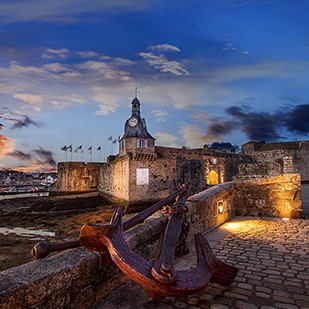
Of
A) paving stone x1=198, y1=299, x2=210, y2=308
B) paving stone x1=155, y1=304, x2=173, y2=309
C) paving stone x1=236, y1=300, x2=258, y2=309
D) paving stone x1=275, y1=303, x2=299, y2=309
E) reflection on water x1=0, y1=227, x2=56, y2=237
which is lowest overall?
reflection on water x1=0, y1=227, x2=56, y2=237

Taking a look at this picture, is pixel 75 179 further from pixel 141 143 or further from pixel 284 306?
pixel 284 306

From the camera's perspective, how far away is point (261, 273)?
2455 mm

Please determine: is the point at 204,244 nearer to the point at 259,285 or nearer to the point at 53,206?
the point at 259,285

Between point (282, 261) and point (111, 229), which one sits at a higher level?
point (111, 229)

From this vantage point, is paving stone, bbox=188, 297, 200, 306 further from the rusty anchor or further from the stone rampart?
the stone rampart

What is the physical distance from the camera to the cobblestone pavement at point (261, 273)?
1.89 metres

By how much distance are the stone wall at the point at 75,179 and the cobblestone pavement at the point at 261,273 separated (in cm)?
2853

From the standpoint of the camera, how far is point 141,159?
1800cm

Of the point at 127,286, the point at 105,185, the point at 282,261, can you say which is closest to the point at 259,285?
the point at 282,261

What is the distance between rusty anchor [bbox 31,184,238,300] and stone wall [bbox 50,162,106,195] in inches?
1171

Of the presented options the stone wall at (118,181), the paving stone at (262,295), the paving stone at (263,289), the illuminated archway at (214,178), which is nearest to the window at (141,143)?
the stone wall at (118,181)

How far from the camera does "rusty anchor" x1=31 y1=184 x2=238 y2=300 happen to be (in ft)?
4.49

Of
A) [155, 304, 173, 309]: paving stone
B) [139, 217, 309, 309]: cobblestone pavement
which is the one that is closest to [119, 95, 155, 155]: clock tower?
[139, 217, 309, 309]: cobblestone pavement

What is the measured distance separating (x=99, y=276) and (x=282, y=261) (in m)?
2.61
